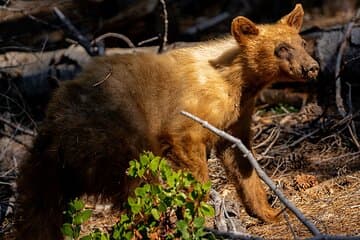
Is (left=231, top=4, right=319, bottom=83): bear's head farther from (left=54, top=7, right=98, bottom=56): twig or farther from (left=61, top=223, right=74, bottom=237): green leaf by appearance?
(left=54, top=7, right=98, bottom=56): twig

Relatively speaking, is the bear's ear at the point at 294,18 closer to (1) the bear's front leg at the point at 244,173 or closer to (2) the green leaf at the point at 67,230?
(1) the bear's front leg at the point at 244,173

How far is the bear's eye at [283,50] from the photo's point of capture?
6395mm

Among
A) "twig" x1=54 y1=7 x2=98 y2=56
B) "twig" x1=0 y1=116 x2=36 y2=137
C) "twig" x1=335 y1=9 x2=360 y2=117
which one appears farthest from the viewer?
"twig" x1=54 y1=7 x2=98 y2=56

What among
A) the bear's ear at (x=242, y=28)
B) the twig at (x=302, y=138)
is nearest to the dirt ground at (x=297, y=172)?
the twig at (x=302, y=138)

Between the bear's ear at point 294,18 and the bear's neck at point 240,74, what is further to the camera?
the bear's ear at point 294,18

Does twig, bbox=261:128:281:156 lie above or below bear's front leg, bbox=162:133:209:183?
below

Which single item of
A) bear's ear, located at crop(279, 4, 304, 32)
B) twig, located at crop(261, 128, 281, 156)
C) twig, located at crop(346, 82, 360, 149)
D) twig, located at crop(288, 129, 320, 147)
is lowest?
twig, located at crop(261, 128, 281, 156)

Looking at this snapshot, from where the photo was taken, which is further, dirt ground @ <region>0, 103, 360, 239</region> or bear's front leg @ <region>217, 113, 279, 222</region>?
bear's front leg @ <region>217, 113, 279, 222</region>

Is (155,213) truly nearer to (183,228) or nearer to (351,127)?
(183,228)

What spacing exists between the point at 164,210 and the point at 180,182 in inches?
7.7

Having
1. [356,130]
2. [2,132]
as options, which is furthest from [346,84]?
[2,132]

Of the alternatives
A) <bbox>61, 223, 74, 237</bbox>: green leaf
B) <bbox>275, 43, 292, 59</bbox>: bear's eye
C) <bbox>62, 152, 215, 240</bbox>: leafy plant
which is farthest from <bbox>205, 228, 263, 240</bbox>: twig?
<bbox>275, 43, 292, 59</bbox>: bear's eye

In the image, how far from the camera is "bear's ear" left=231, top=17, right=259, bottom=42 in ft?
21.0

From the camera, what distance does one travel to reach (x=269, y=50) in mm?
6469
